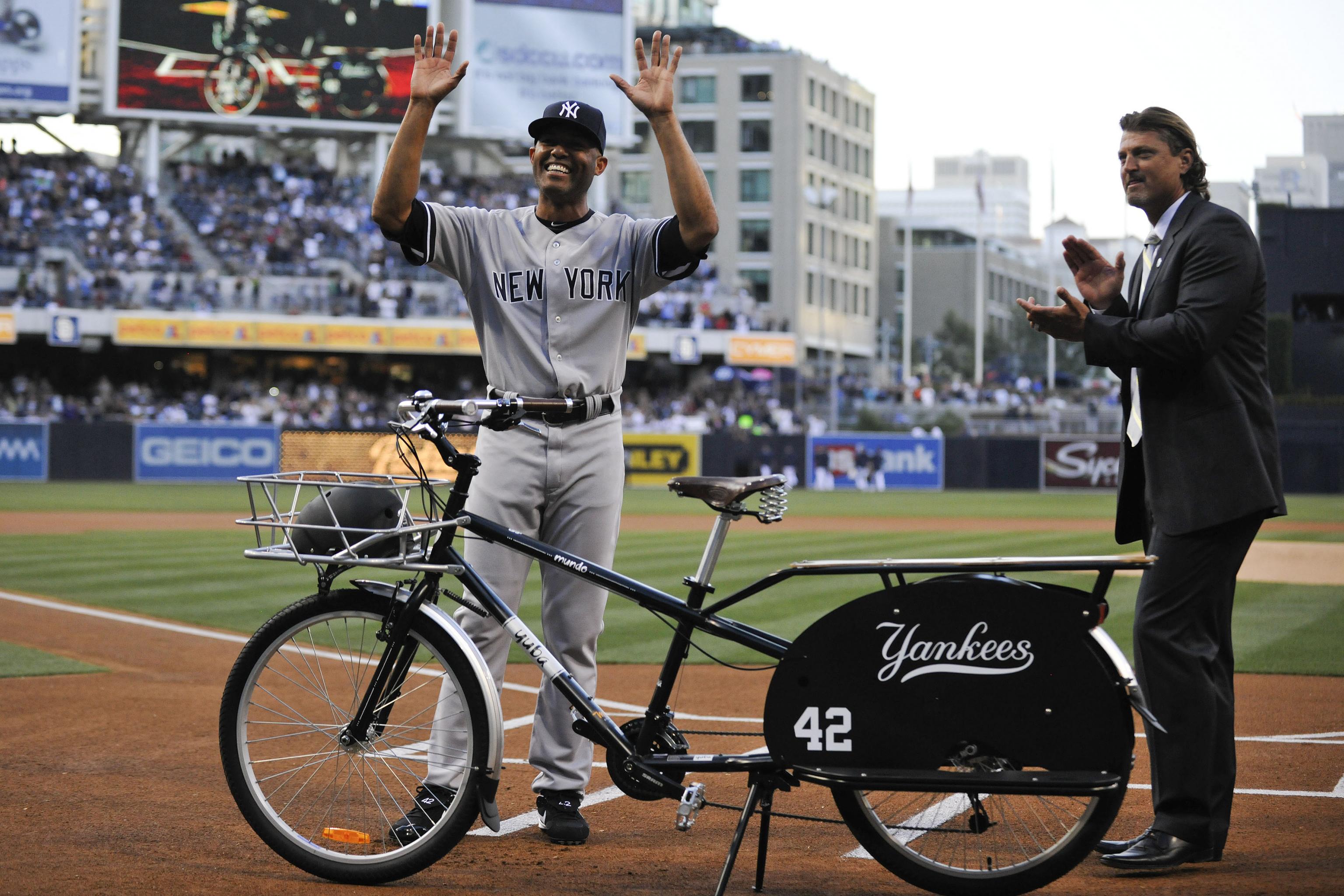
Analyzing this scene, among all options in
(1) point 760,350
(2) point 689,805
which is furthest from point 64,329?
(2) point 689,805

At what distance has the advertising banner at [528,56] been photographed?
49.2 meters

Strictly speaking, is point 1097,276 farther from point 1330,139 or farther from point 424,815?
point 1330,139

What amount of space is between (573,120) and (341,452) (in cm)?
2549

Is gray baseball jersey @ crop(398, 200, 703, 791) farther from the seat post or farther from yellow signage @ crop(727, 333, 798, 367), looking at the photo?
yellow signage @ crop(727, 333, 798, 367)

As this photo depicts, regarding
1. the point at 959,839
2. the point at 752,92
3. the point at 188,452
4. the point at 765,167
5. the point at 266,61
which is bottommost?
the point at 959,839

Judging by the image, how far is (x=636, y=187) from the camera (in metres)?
84.2


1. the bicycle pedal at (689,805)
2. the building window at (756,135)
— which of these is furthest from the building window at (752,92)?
the bicycle pedal at (689,805)

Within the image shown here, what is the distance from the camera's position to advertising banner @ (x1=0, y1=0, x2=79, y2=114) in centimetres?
4597

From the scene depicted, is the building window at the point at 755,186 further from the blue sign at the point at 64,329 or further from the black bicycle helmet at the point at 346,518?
the black bicycle helmet at the point at 346,518

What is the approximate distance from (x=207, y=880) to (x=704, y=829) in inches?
63.5

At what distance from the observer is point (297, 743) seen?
4531 millimetres

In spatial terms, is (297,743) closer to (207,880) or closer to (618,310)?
(207,880)

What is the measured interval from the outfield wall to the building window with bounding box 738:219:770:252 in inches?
1755

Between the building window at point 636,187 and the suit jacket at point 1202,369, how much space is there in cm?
8068
